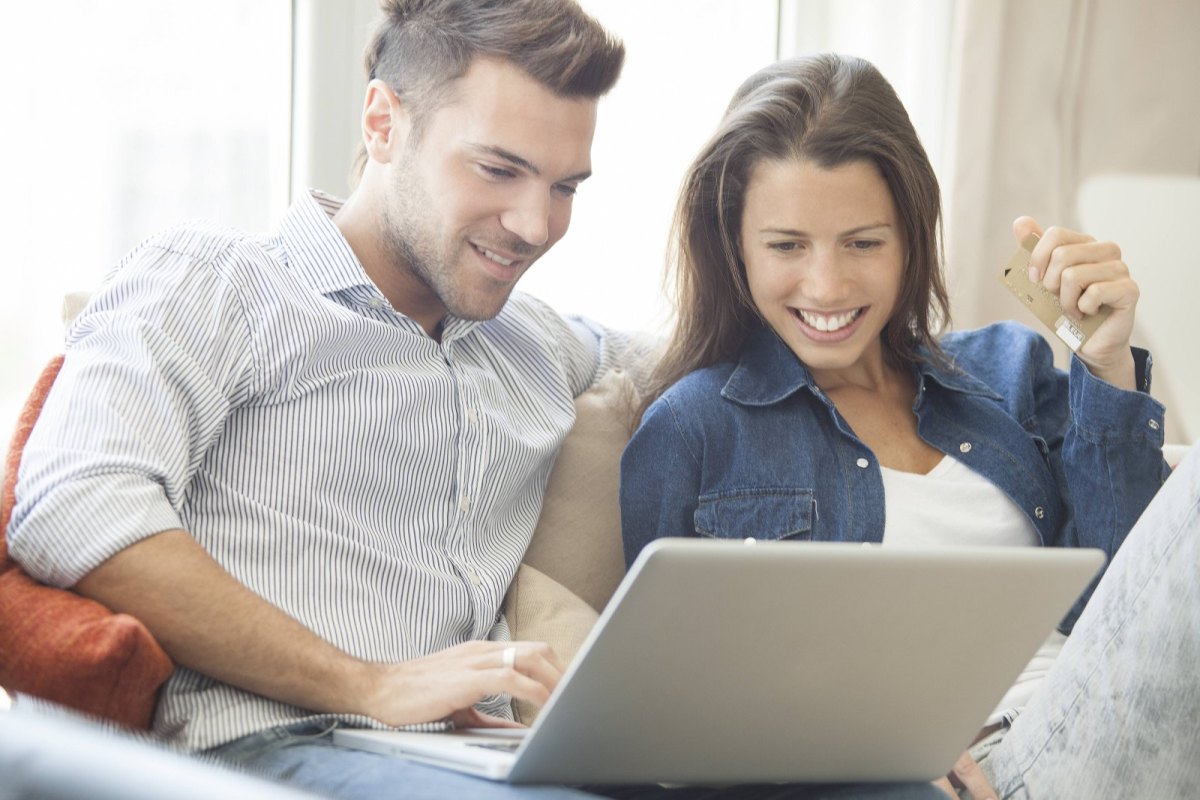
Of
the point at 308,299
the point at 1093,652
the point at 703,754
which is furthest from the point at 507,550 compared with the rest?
the point at 1093,652

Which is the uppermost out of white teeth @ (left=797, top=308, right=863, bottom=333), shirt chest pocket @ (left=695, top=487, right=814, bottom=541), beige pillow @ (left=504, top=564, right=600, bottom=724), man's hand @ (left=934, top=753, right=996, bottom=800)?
white teeth @ (left=797, top=308, right=863, bottom=333)

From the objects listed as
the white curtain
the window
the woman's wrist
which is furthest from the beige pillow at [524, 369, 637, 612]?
the white curtain

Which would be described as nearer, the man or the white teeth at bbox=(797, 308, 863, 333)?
the man

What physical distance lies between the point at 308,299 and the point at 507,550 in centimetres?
37

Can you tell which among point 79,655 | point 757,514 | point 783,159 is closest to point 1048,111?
point 783,159

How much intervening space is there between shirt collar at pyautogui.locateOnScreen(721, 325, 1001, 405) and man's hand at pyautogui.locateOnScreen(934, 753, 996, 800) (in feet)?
1.67

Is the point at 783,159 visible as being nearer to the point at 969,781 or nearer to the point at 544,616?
the point at 544,616

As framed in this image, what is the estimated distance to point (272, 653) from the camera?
1124 millimetres

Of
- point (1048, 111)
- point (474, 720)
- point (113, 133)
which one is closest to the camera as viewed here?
point (474, 720)

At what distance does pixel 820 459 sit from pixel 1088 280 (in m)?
0.39

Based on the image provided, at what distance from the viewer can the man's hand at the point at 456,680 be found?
1104 mm

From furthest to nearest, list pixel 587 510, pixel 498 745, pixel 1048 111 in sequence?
pixel 1048 111 < pixel 587 510 < pixel 498 745

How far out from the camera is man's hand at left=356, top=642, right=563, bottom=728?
3.62ft

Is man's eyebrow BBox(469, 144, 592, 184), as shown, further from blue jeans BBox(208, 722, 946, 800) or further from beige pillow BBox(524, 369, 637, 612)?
blue jeans BBox(208, 722, 946, 800)
